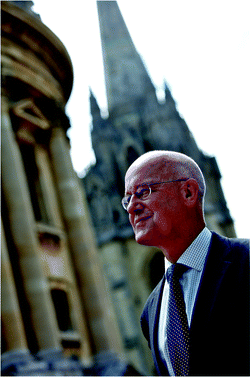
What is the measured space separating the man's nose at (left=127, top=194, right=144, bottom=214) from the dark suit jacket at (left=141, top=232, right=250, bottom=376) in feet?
1.05

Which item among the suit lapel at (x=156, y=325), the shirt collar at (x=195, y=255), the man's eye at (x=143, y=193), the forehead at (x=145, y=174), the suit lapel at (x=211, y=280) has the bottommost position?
the suit lapel at (x=156, y=325)

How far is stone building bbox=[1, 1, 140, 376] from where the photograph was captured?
10133mm

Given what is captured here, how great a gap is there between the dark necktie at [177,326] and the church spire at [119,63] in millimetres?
43683

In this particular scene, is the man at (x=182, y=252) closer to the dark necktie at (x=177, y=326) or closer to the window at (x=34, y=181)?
the dark necktie at (x=177, y=326)

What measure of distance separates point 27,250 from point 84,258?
2544 millimetres

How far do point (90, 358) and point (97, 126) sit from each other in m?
31.6

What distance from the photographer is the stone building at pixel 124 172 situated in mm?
36250

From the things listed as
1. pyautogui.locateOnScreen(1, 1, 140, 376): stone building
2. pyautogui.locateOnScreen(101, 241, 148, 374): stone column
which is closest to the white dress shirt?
pyautogui.locateOnScreen(1, 1, 140, 376): stone building

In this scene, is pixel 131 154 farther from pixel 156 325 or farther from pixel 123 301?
pixel 156 325

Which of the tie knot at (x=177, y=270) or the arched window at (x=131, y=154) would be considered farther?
the arched window at (x=131, y=154)

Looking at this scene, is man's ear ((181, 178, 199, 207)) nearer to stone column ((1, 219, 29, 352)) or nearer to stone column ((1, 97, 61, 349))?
stone column ((1, 219, 29, 352))

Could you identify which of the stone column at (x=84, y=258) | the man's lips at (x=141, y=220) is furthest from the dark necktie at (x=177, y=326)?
the stone column at (x=84, y=258)

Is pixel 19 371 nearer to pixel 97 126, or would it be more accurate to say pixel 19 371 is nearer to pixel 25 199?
pixel 25 199

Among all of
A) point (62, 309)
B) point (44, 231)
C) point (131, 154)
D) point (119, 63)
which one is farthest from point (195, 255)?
point (119, 63)
